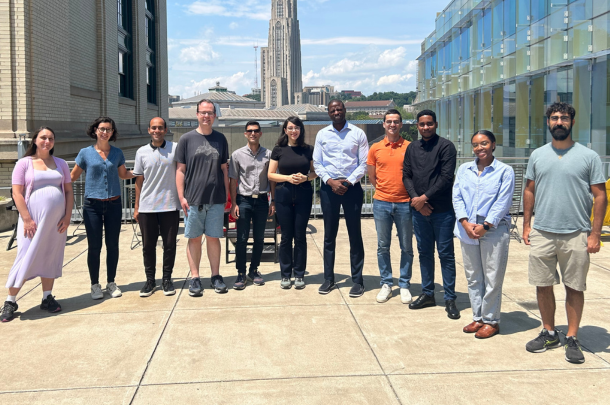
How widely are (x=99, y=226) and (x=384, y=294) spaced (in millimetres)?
3121

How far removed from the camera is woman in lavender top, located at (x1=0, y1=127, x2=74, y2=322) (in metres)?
Result: 5.41

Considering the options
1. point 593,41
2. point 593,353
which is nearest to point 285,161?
point 593,353

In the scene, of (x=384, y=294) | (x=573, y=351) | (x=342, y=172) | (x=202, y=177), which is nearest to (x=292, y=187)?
(x=342, y=172)

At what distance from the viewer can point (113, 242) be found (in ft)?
20.3

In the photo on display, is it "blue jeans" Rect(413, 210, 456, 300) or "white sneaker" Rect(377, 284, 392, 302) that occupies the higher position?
"blue jeans" Rect(413, 210, 456, 300)

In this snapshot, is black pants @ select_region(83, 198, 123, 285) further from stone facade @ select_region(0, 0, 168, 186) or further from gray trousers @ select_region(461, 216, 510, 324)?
stone facade @ select_region(0, 0, 168, 186)

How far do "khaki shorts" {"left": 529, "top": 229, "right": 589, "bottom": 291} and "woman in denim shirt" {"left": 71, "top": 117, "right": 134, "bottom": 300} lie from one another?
4.18 m

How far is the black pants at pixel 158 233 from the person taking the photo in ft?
20.1

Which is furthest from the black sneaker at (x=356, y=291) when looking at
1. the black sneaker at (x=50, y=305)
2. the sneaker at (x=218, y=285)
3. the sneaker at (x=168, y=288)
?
the black sneaker at (x=50, y=305)

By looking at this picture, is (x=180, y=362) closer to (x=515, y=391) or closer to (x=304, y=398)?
(x=304, y=398)

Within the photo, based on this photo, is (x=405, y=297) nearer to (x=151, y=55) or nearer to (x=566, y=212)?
(x=566, y=212)

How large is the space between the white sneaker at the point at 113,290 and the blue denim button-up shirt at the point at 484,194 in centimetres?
366

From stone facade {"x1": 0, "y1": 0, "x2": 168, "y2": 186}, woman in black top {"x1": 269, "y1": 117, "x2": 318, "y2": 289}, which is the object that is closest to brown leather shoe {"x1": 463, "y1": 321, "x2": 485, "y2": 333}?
woman in black top {"x1": 269, "y1": 117, "x2": 318, "y2": 289}

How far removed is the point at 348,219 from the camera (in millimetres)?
6141
